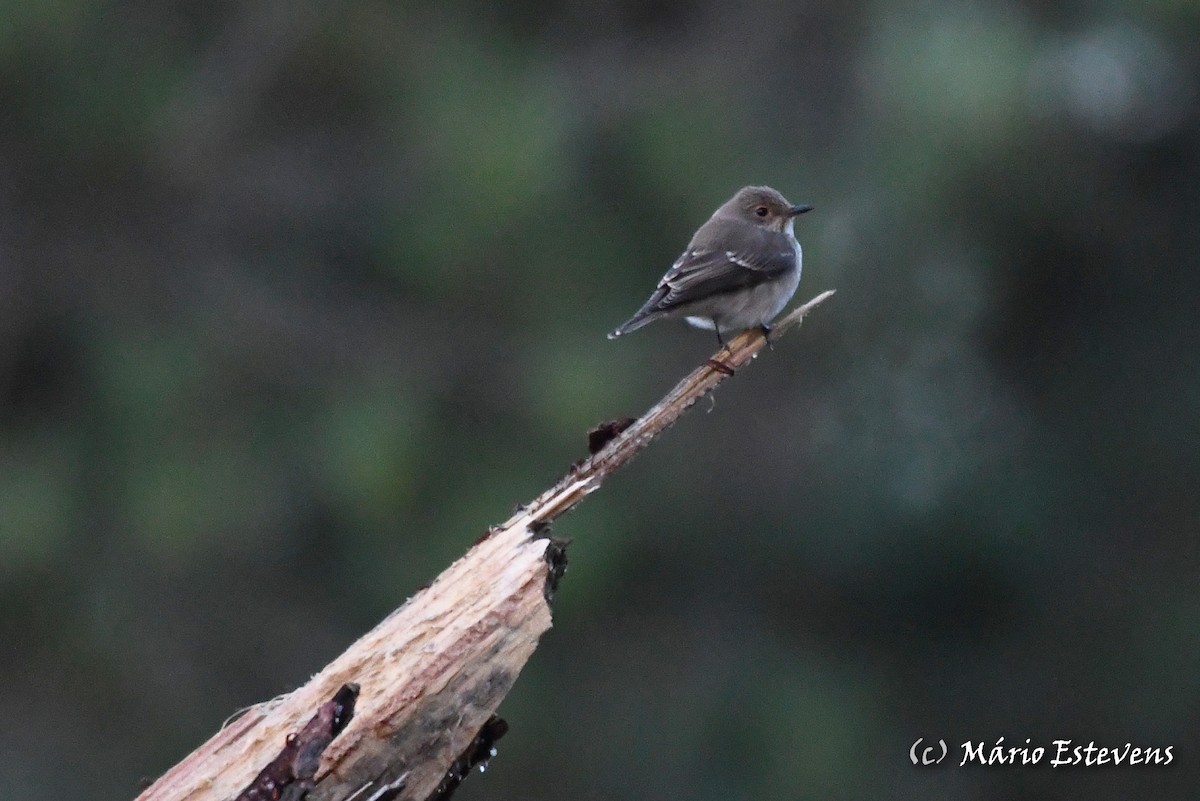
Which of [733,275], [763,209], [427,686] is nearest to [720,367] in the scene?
[733,275]

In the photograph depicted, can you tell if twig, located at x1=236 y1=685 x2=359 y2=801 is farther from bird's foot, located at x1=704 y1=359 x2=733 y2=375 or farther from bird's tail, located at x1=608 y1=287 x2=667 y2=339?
bird's tail, located at x1=608 y1=287 x2=667 y2=339

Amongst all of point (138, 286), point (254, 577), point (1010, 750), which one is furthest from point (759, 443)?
point (138, 286)

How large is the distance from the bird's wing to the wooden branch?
1.66 m

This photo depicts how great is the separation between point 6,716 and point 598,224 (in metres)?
3.81

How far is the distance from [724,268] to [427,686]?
8.12 feet

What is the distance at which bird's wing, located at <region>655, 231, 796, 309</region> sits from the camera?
5.24 meters

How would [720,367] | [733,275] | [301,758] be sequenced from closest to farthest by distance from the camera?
[301,758]
[720,367]
[733,275]

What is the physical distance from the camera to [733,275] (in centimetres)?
536

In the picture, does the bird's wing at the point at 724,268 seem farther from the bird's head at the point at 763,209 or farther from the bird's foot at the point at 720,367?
the bird's foot at the point at 720,367

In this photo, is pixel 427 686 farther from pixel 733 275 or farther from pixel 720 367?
pixel 733 275

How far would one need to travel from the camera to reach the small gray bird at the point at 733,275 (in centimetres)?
523

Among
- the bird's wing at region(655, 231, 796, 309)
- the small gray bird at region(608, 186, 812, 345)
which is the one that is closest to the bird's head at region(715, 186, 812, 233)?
the small gray bird at region(608, 186, 812, 345)

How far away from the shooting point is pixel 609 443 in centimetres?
384

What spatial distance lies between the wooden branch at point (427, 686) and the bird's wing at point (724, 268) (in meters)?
1.66
